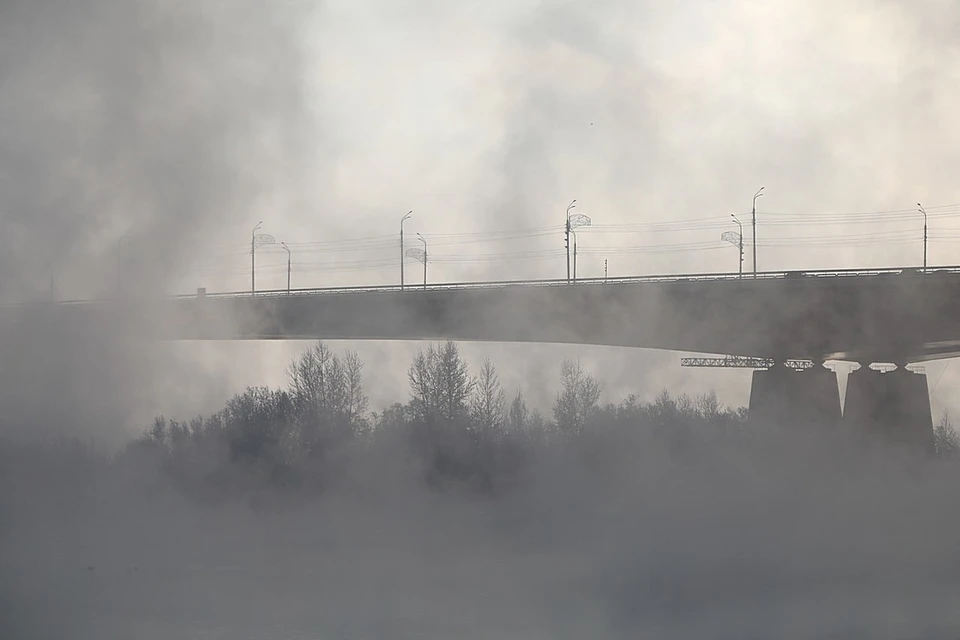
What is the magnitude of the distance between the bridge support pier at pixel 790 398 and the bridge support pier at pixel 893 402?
1952 mm

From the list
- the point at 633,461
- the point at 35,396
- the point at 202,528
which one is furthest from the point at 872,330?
the point at 35,396

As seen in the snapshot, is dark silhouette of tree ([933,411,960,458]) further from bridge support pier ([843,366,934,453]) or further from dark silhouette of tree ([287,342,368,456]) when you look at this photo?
dark silhouette of tree ([287,342,368,456])

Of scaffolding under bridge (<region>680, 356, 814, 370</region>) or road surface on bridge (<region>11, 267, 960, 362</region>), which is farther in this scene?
scaffolding under bridge (<region>680, 356, 814, 370</region>)

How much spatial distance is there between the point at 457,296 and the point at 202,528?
9.10m

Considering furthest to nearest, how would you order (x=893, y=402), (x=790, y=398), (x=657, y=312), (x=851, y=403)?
(x=851, y=403), (x=893, y=402), (x=790, y=398), (x=657, y=312)

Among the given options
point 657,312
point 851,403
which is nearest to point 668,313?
point 657,312

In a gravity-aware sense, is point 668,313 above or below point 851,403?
above

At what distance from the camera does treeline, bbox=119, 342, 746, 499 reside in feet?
97.7

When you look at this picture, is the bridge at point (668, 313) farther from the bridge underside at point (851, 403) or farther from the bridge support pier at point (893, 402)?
the bridge support pier at point (893, 402)

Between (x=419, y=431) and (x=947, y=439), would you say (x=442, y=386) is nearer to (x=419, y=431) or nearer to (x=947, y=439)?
(x=419, y=431)

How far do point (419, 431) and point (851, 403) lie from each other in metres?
15.0

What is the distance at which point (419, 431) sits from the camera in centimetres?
3095

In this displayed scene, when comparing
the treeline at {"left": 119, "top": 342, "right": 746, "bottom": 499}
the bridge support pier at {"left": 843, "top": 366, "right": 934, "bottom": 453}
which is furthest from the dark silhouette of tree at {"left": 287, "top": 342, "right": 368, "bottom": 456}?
the bridge support pier at {"left": 843, "top": 366, "right": 934, "bottom": 453}

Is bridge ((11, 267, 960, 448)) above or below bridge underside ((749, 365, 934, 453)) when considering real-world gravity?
above
